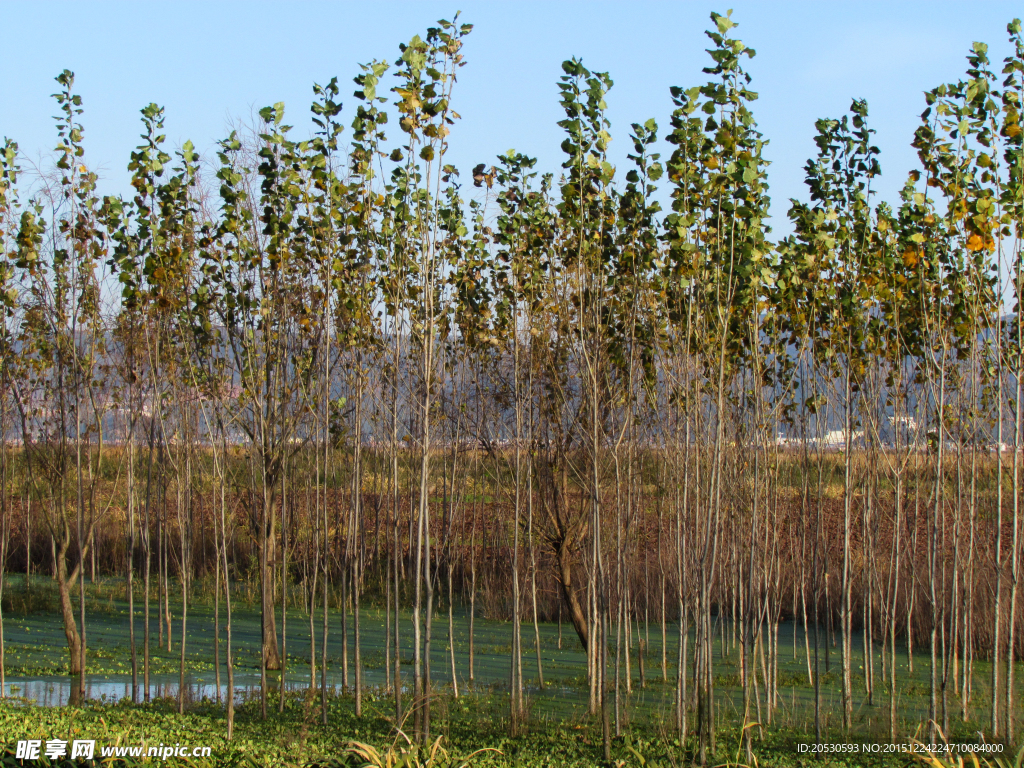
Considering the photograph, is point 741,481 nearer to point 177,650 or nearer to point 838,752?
point 838,752

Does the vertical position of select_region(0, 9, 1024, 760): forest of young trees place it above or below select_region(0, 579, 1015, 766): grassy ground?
above

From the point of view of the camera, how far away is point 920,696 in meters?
10.1

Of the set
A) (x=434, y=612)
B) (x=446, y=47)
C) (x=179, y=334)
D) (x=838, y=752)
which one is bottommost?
(x=434, y=612)

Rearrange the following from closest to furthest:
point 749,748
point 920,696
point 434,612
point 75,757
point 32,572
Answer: point 75,757
point 749,748
point 920,696
point 434,612
point 32,572

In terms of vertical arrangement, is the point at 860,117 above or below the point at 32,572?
above

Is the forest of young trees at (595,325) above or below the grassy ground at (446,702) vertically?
above

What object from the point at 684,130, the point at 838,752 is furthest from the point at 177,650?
the point at 684,130

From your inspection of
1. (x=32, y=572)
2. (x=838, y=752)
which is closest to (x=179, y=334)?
(x=838, y=752)

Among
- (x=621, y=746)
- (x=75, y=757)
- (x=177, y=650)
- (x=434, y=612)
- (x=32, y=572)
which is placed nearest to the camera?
(x=75, y=757)

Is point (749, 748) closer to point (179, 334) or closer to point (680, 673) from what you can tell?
point (680, 673)

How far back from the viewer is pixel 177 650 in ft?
40.6

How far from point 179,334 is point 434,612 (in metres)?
10.4

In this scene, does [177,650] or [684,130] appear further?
[177,650]

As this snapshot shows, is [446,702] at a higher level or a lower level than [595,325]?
lower
